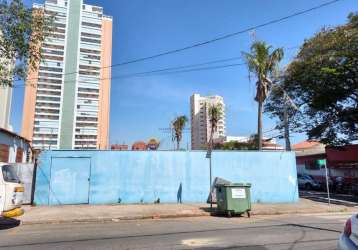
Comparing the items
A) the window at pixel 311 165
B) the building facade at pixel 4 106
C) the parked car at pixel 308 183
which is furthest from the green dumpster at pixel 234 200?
the building facade at pixel 4 106

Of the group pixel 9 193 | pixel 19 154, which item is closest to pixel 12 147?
pixel 19 154

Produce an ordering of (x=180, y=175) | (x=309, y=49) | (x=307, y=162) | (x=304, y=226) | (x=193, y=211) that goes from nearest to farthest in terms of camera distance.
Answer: (x=304, y=226)
(x=193, y=211)
(x=180, y=175)
(x=309, y=49)
(x=307, y=162)

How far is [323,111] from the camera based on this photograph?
29.8 m

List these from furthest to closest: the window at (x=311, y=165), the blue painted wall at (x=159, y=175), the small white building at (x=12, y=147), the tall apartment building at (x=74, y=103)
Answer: the tall apartment building at (x=74, y=103) → the window at (x=311, y=165) → the small white building at (x=12, y=147) → the blue painted wall at (x=159, y=175)

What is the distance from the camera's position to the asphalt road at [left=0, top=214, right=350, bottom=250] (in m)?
7.63

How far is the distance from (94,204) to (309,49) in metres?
21.2

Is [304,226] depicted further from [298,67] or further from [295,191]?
[298,67]

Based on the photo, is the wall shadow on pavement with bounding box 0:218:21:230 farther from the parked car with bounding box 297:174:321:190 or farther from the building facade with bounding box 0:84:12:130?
the building facade with bounding box 0:84:12:130

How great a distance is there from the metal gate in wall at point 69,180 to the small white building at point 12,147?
585cm

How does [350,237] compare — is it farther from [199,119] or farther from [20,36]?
[199,119]

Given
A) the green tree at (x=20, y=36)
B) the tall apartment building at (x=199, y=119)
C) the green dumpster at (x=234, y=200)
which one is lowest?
the green dumpster at (x=234, y=200)

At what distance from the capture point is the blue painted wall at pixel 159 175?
53.3ft

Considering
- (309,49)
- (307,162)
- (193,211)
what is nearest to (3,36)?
(193,211)

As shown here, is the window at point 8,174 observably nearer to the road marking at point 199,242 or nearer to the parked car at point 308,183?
the road marking at point 199,242
